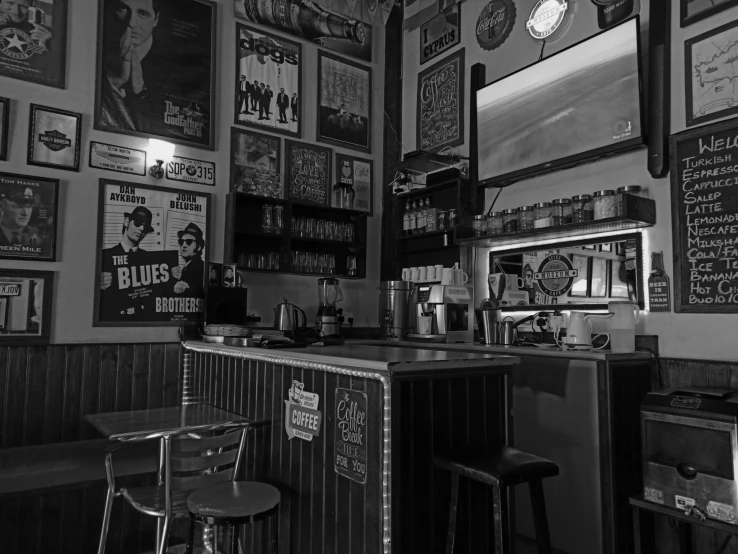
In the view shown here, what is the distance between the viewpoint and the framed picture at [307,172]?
179 inches

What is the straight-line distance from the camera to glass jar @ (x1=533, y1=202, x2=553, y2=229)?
344cm

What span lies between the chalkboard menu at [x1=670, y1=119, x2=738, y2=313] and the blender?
2356 millimetres

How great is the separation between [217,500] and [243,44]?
360 cm

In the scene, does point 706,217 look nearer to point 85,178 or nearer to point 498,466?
point 498,466

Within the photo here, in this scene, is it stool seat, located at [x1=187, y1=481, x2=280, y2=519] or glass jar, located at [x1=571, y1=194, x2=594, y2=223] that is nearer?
stool seat, located at [x1=187, y1=481, x2=280, y2=519]

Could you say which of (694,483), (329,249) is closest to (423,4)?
(329,249)

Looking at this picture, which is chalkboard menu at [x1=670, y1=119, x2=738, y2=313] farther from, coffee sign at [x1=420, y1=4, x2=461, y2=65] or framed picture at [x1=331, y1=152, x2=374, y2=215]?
framed picture at [x1=331, y1=152, x2=374, y2=215]

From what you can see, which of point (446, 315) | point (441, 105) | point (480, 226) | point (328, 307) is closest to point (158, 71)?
point (328, 307)

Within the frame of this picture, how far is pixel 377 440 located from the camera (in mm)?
1898

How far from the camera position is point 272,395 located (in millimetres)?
2619

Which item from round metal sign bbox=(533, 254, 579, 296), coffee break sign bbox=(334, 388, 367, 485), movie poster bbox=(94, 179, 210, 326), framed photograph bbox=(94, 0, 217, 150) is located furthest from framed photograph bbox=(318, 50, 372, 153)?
coffee break sign bbox=(334, 388, 367, 485)

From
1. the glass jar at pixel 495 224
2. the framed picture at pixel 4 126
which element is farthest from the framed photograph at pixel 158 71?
the glass jar at pixel 495 224

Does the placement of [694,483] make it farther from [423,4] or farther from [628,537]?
[423,4]

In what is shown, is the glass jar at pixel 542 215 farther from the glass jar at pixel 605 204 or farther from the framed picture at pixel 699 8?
the framed picture at pixel 699 8
